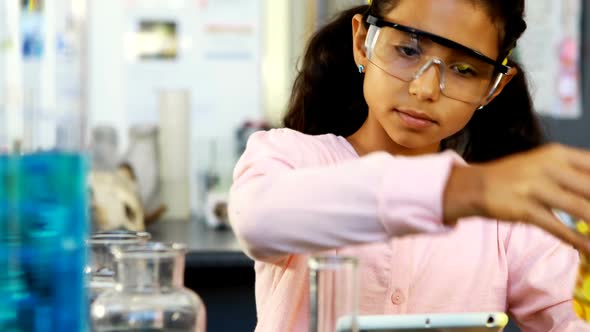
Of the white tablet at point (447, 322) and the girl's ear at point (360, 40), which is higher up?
the girl's ear at point (360, 40)

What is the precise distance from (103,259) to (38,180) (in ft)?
1.05

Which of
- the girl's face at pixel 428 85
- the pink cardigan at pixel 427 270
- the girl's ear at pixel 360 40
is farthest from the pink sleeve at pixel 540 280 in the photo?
the girl's ear at pixel 360 40

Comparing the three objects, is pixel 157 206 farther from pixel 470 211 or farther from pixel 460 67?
pixel 470 211

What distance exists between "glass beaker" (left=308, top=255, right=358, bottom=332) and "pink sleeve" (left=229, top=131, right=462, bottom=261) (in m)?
0.08

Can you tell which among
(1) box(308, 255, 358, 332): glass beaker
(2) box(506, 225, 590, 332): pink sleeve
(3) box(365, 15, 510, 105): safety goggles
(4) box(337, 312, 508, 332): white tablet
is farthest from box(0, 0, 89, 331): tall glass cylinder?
(2) box(506, 225, 590, 332): pink sleeve

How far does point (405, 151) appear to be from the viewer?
1602mm

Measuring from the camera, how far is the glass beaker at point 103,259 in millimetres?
1085

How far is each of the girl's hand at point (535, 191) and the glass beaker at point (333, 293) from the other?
0.38 ft

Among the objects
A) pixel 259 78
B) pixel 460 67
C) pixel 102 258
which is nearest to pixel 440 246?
pixel 460 67

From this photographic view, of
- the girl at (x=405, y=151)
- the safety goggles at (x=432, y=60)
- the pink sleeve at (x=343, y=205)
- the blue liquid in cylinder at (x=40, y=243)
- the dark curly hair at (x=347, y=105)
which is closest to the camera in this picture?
the blue liquid in cylinder at (x=40, y=243)

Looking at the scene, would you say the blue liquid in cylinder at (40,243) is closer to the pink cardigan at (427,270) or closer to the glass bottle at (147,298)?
the glass bottle at (147,298)

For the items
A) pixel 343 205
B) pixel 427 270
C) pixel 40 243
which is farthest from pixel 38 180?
pixel 427 270

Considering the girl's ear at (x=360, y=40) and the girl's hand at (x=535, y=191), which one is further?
the girl's ear at (x=360, y=40)

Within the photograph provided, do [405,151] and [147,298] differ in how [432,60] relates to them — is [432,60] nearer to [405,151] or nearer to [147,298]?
[405,151]
